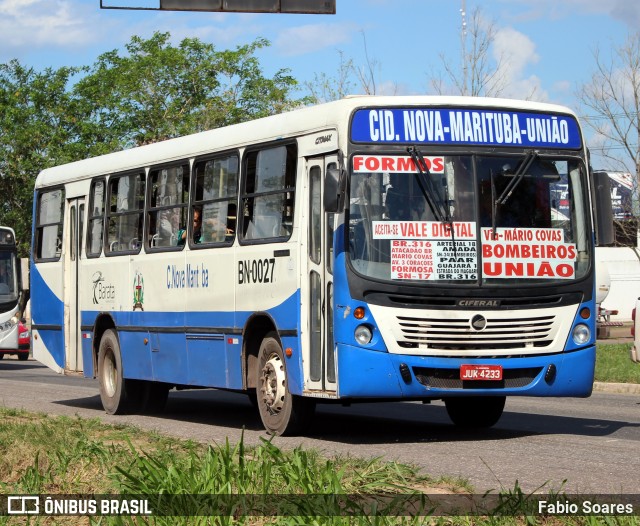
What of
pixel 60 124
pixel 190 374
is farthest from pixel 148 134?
pixel 190 374

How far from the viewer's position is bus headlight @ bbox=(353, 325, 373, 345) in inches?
490

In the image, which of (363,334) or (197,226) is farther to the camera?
(197,226)

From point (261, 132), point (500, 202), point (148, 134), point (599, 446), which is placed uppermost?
point (148, 134)

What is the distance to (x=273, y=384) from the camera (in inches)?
540

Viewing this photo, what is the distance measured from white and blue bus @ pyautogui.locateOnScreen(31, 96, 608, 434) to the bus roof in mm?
28

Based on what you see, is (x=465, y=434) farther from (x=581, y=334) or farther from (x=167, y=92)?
(x=167, y=92)

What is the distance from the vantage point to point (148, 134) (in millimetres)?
53406

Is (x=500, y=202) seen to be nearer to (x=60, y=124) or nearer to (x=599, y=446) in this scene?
(x=599, y=446)

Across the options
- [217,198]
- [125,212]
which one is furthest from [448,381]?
[125,212]

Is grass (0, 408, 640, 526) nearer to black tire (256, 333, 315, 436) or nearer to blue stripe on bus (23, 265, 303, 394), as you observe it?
black tire (256, 333, 315, 436)

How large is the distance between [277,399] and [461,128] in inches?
128

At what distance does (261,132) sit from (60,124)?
42995mm

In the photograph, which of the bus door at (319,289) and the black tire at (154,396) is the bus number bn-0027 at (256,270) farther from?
the black tire at (154,396)

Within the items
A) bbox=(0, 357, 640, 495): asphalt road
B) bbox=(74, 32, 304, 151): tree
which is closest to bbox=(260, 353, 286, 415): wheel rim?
bbox=(0, 357, 640, 495): asphalt road
